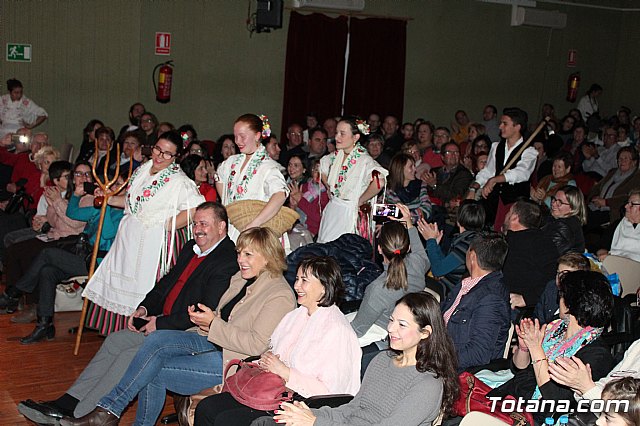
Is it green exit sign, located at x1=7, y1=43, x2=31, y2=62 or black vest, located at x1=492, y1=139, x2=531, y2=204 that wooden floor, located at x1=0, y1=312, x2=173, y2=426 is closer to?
black vest, located at x1=492, y1=139, x2=531, y2=204

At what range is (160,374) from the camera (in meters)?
3.63

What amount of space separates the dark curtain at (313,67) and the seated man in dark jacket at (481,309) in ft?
25.7

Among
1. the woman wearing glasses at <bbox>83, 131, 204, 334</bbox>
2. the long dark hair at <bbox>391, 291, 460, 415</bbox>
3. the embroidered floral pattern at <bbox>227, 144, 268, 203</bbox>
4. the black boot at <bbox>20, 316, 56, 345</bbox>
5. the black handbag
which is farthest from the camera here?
the black handbag

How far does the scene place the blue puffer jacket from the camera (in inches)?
172

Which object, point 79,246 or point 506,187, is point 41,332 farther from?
point 506,187

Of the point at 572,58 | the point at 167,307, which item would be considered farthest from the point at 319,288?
the point at 572,58

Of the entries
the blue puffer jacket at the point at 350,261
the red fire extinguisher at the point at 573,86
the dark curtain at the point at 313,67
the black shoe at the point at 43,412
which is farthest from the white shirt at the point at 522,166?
the red fire extinguisher at the point at 573,86

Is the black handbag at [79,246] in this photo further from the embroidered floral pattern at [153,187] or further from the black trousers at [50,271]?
the embroidered floral pattern at [153,187]

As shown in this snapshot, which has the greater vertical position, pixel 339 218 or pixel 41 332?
pixel 339 218

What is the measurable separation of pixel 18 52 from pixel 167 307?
6214 mm

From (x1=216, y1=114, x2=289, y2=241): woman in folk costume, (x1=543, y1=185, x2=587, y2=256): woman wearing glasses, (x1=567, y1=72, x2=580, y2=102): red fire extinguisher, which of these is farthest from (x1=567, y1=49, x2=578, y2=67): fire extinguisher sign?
(x1=216, y1=114, x2=289, y2=241): woman in folk costume

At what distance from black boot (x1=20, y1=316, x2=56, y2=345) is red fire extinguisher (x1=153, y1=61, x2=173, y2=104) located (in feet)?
17.9

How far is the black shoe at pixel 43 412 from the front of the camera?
12.2 feet

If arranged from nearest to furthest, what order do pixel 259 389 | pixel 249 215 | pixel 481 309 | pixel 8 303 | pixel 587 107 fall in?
pixel 259 389 < pixel 481 309 < pixel 249 215 < pixel 8 303 < pixel 587 107
